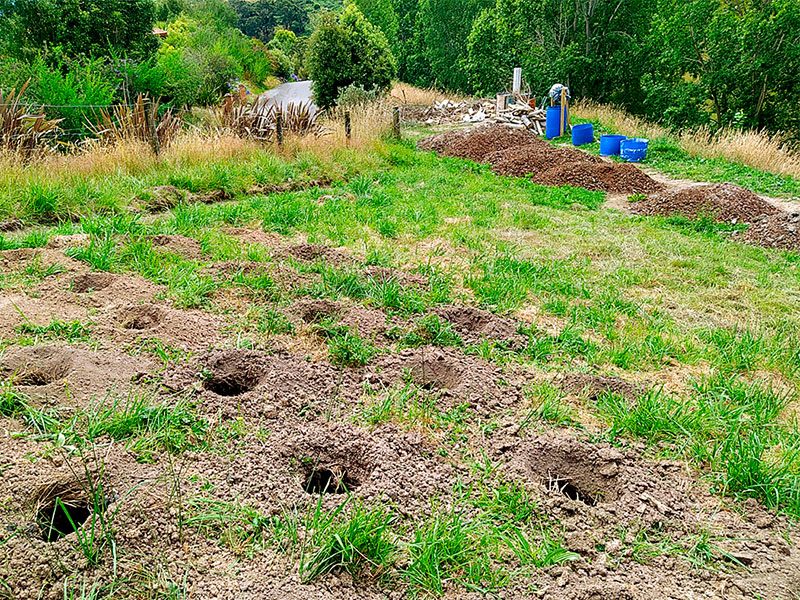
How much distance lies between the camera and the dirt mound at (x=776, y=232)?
6141 mm

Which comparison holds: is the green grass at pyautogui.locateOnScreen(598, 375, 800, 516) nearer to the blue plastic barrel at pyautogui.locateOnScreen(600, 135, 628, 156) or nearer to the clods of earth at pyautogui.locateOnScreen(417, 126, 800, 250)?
the clods of earth at pyautogui.locateOnScreen(417, 126, 800, 250)

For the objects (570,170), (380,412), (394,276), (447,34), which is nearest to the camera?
(380,412)

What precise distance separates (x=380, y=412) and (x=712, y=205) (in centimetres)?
679

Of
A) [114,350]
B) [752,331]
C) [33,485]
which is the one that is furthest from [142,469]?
[752,331]

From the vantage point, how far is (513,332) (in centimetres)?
355

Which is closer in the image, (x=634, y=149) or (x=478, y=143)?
(x=634, y=149)

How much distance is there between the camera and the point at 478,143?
12.5 m

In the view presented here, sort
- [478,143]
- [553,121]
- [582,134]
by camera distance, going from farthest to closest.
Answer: [553,121]
[582,134]
[478,143]

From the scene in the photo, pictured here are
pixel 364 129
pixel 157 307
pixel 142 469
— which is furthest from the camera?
pixel 364 129

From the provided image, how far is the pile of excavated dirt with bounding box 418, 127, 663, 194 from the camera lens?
8.98 m

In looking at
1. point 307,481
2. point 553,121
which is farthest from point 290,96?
point 307,481

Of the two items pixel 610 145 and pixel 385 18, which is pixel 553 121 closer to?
pixel 610 145

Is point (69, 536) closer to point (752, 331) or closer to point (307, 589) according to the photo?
point (307, 589)

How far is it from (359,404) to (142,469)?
102cm
